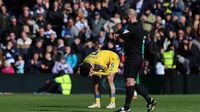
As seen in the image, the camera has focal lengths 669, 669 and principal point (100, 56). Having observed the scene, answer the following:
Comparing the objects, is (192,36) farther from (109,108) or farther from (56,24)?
(109,108)

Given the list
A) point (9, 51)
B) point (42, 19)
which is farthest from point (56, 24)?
point (9, 51)

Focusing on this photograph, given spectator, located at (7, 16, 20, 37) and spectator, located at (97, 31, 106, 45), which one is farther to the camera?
spectator, located at (97, 31, 106, 45)

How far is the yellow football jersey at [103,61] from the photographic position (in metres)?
18.3

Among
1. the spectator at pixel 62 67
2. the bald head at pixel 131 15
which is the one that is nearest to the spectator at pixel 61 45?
the spectator at pixel 62 67

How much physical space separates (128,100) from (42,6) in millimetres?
15973

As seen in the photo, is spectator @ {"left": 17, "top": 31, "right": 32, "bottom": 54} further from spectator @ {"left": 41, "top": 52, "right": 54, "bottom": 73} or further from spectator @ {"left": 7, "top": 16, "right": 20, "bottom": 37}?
spectator @ {"left": 41, "top": 52, "right": 54, "bottom": 73}

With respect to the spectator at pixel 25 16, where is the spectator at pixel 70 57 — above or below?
below

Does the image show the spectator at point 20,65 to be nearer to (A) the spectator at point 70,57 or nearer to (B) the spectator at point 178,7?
(A) the spectator at point 70,57

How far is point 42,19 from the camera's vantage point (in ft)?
100

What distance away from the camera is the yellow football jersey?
18.3 metres

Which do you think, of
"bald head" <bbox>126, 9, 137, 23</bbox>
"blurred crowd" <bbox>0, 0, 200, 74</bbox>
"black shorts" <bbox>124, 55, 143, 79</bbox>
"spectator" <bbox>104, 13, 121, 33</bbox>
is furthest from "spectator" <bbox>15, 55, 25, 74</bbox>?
"black shorts" <bbox>124, 55, 143, 79</bbox>

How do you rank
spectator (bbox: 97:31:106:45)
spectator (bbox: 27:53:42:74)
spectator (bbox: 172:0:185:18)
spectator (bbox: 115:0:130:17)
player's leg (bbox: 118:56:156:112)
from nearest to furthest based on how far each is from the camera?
player's leg (bbox: 118:56:156:112)
spectator (bbox: 27:53:42:74)
spectator (bbox: 97:31:106:45)
spectator (bbox: 115:0:130:17)
spectator (bbox: 172:0:185:18)

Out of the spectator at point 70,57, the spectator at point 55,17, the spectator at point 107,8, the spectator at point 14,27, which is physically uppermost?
the spectator at point 107,8

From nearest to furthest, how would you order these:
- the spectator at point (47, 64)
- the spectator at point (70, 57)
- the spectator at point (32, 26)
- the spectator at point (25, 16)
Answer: the spectator at point (47, 64)
the spectator at point (70, 57)
the spectator at point (32, 26)
the spectator at point (25, 16)
